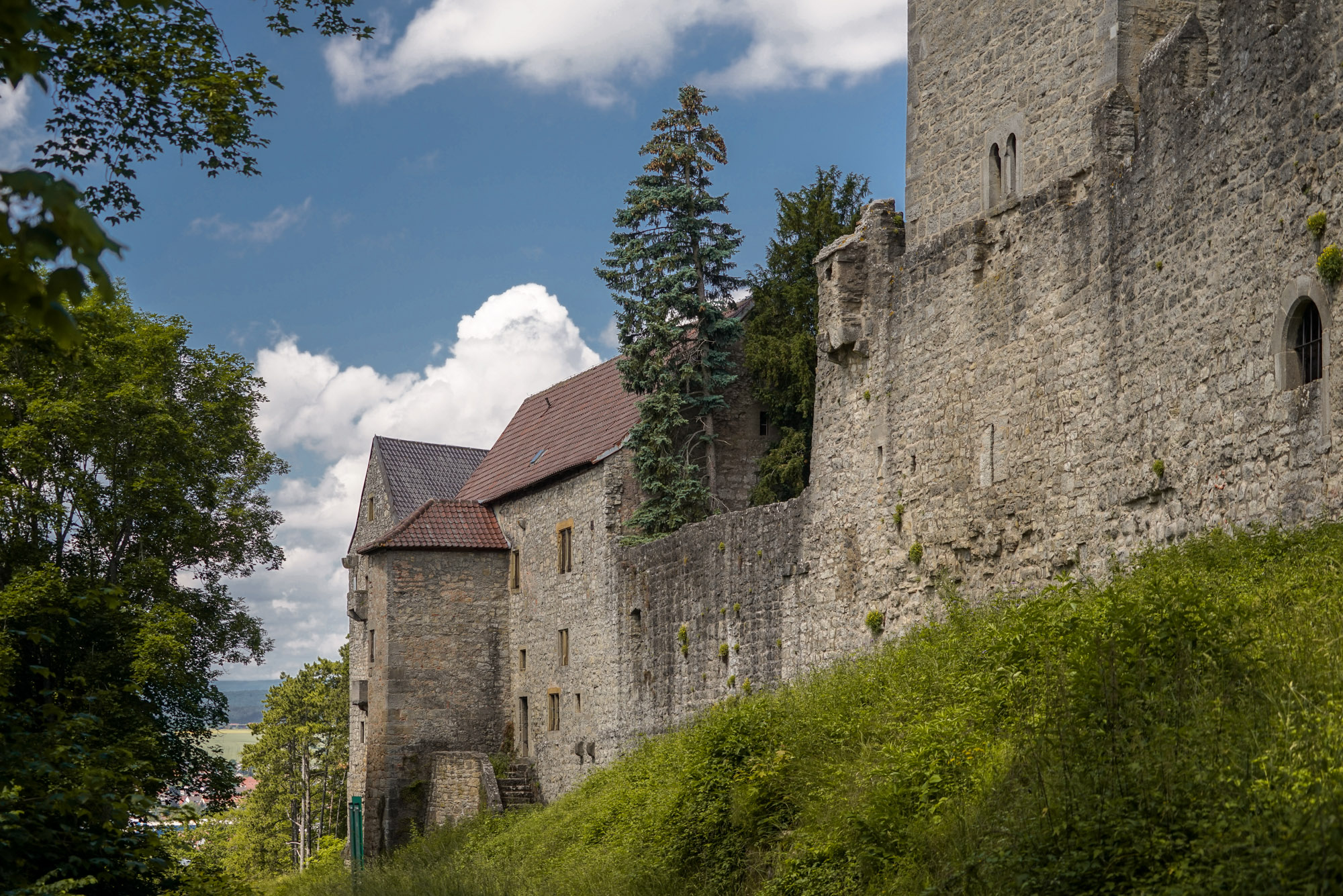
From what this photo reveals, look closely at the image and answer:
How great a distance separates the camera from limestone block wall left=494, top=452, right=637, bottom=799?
28766 mm

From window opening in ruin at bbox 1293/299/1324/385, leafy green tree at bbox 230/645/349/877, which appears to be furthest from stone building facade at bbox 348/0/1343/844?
leafy green tree at bbox 230/645/349/877

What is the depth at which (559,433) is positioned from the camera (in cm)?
3434

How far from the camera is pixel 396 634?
107 feet

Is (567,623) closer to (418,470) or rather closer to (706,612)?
(706,612)

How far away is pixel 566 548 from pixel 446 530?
4220 mm

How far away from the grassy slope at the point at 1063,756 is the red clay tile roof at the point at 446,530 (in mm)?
17617

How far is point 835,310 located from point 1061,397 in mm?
5471

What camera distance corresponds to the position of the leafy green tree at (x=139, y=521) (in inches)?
862

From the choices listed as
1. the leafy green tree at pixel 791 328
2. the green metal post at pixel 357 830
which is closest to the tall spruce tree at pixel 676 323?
the leafy green tree at pixel 791 328

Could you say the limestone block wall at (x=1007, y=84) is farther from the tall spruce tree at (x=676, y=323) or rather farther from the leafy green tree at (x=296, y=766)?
the leafy green tree at (x=296, y=766)

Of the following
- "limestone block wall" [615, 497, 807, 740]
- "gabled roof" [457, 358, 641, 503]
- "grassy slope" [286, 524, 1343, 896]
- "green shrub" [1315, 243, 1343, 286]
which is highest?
"gabled roof" [457, 358, 641, 503]

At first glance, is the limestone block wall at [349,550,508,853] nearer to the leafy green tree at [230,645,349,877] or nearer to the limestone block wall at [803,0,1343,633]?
the limestone block wall at [803,0,1343,633]

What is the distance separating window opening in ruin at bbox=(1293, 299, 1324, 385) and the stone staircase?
72.9ft

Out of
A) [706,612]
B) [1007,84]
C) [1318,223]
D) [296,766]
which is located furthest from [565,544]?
[296,766]
